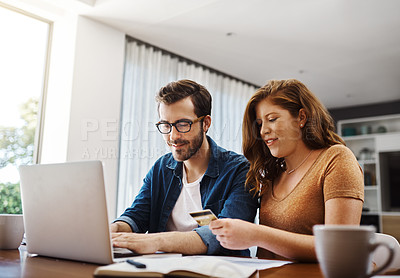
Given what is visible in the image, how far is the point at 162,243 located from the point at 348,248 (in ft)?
2.06

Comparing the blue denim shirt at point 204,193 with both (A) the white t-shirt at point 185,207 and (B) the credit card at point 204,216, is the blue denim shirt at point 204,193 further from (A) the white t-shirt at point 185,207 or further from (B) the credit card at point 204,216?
(B) the credit card at point 204,216

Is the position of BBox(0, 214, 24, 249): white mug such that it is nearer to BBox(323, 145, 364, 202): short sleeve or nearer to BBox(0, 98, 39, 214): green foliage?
BBox(323, 145, 364, 202): short sleeve

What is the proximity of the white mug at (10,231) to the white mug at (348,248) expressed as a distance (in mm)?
1035

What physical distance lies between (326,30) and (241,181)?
2.78 m

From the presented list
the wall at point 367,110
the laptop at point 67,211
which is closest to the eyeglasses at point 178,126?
the laptop at point 67,211

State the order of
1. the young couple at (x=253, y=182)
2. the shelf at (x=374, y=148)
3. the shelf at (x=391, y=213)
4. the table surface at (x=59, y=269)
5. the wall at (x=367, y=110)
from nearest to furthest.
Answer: the table surface at (x=59, y=269) → the young couple at (x=253, y=182) → the shelf at (x=391, y=213) → the shelf at (x=374, y=148) → the wall at (x=367, y=110)

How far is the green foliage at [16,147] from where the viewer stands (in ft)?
10.6

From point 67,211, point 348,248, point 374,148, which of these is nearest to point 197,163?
point 67,211

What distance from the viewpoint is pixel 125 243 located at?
111 cm

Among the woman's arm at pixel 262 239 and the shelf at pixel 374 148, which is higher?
the shelf at pixel 374 148

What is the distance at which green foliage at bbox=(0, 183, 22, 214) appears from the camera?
3.23 meters

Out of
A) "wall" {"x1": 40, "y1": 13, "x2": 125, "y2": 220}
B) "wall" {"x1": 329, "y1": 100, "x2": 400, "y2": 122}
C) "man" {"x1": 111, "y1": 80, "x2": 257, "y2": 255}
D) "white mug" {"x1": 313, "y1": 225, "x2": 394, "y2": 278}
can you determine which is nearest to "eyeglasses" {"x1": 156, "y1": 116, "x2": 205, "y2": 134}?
"man" {"x1": 111, "y1": 80, "x2": 257, "y2": 255}

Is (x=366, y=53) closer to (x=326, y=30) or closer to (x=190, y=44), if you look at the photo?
(x=326, y=30)

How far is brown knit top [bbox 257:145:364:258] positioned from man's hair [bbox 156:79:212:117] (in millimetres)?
581
